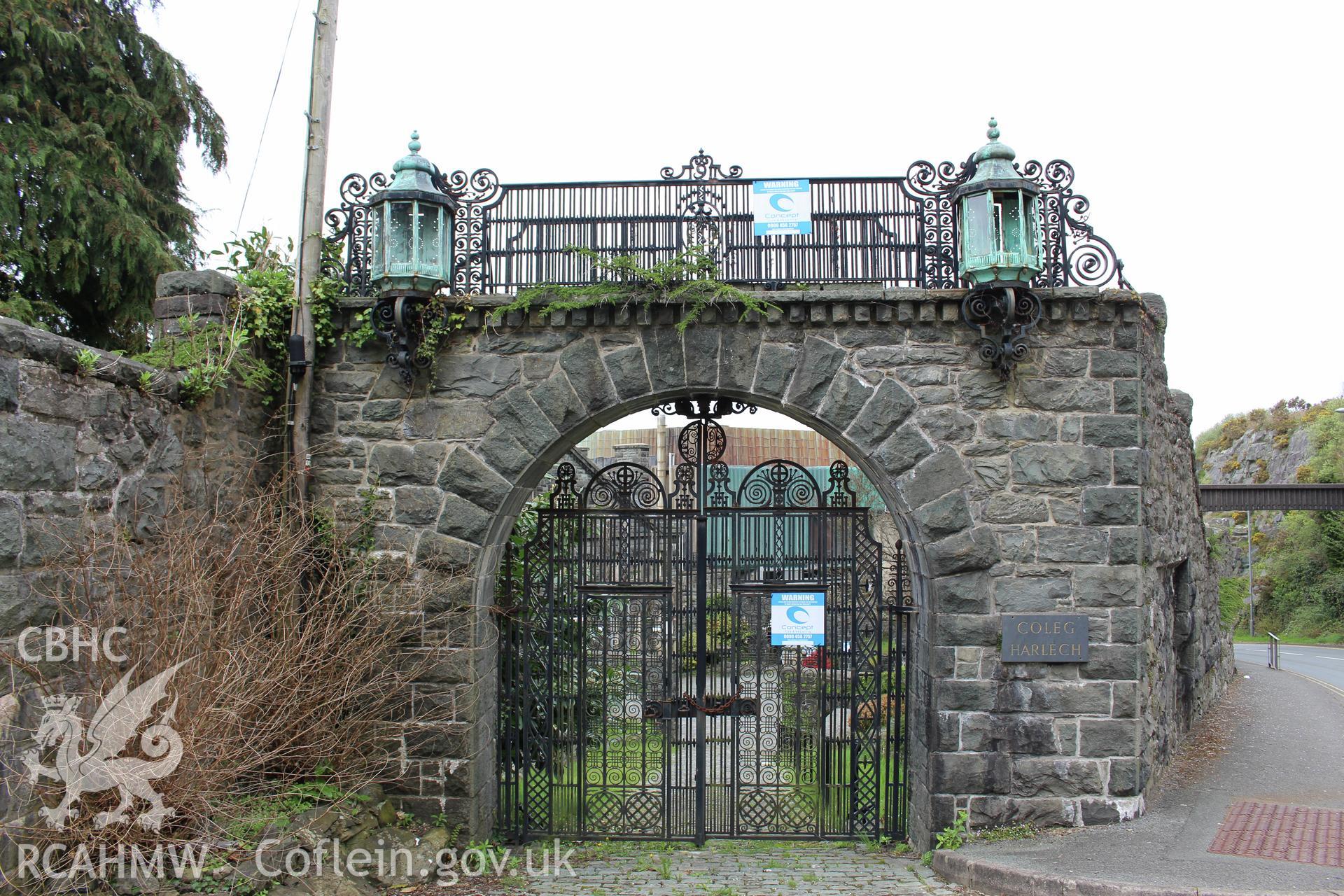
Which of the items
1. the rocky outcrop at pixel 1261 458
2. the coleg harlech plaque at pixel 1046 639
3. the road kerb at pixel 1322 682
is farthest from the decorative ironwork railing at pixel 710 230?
the rocky outcrop at pixel 1261 458

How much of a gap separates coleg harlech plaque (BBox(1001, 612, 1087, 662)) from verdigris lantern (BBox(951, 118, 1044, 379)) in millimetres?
1609

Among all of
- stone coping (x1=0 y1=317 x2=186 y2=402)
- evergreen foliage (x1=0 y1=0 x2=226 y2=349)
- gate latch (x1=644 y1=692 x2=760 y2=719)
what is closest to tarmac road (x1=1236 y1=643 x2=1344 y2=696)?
gate latch (x1=644 y1=692 x2=760 y2=719)

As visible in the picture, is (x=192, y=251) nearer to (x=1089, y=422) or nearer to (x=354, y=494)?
(x=354, y=494)

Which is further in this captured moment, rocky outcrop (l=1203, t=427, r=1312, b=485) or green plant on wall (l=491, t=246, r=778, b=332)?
rocky outcrop (l=1203, t=427, r=1312, b=485)

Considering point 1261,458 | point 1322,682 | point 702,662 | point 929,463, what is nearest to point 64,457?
point 702,662

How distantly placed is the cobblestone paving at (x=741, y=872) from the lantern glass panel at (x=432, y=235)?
4068 millimetres

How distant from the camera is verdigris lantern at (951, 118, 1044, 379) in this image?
5980 mm

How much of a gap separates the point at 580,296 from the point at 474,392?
0.97 m

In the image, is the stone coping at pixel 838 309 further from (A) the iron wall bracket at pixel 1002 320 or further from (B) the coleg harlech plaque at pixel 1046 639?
(B) the coleg harlech plaque at pixel 1046 639

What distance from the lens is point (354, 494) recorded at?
6.37m

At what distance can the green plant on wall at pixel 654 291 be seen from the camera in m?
6.16

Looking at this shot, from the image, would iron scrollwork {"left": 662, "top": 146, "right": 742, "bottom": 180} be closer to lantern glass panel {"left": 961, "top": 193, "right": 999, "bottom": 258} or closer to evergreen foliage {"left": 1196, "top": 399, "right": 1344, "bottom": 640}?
lantern glass panel {"left": 961, "top": 193, "right": 999, "bottom": 258}

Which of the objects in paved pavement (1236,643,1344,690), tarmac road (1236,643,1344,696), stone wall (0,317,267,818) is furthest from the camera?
paved pavement (1236,643,1344,690)

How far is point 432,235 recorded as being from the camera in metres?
6.24
